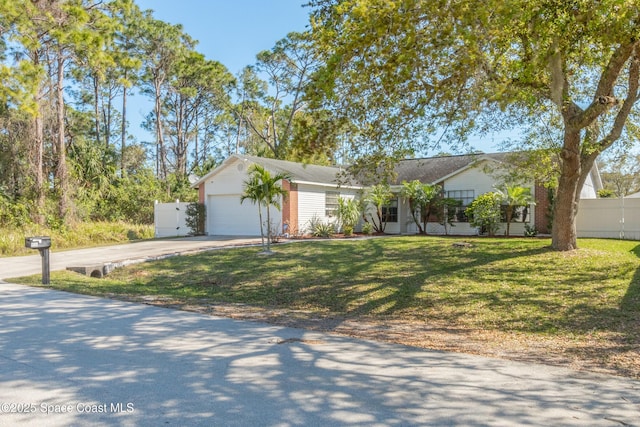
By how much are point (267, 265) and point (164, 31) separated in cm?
2873

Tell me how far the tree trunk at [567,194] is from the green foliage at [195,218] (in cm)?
1669

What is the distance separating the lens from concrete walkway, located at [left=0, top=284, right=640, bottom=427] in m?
3.73

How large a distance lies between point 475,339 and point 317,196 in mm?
16659

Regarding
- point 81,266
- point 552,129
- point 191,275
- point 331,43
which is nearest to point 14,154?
point 81,266

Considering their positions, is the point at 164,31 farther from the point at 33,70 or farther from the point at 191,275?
the point at 191,275

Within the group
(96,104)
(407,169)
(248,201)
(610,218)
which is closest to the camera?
(610,218)

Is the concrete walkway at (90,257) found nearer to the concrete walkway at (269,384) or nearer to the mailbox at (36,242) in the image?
the mailbox at (36,242)

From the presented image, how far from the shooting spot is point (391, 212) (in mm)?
25062

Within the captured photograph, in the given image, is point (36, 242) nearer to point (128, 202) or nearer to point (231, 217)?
point (231, 217)

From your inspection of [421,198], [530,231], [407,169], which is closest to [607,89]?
[530,231]

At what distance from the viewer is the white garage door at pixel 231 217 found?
22531 mm

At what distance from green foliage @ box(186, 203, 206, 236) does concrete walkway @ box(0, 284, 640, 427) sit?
17.2 meters

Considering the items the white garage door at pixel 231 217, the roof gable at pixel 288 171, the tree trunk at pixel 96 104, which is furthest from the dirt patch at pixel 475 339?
the tree trunk at pixel 96 104

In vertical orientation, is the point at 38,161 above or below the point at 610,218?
above
